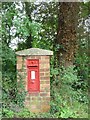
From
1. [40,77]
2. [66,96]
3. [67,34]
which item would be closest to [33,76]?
[40,77]

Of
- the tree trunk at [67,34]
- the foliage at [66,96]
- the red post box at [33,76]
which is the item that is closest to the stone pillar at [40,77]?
the red post box at [33,76]

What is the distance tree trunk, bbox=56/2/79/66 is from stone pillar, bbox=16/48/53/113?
711mm

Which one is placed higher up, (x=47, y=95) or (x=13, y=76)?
(x=13, y=76)

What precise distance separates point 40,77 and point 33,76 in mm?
101

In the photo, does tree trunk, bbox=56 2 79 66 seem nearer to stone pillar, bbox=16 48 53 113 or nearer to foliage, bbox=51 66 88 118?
foliage, bbox=51 66 88 118

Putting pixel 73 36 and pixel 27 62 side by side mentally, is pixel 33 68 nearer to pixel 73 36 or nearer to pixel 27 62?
pixel 27 62

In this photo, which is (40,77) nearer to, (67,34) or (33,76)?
(33,76)

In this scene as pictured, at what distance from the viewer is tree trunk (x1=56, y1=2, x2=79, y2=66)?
470cm

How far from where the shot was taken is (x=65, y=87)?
4246 mm

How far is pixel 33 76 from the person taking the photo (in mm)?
4012

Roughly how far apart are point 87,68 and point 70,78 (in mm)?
822

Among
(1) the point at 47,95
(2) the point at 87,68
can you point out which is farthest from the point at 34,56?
(2) the point at 87,68

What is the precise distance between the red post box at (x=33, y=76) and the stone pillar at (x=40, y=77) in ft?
0.14

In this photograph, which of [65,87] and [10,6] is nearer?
[65,87]
